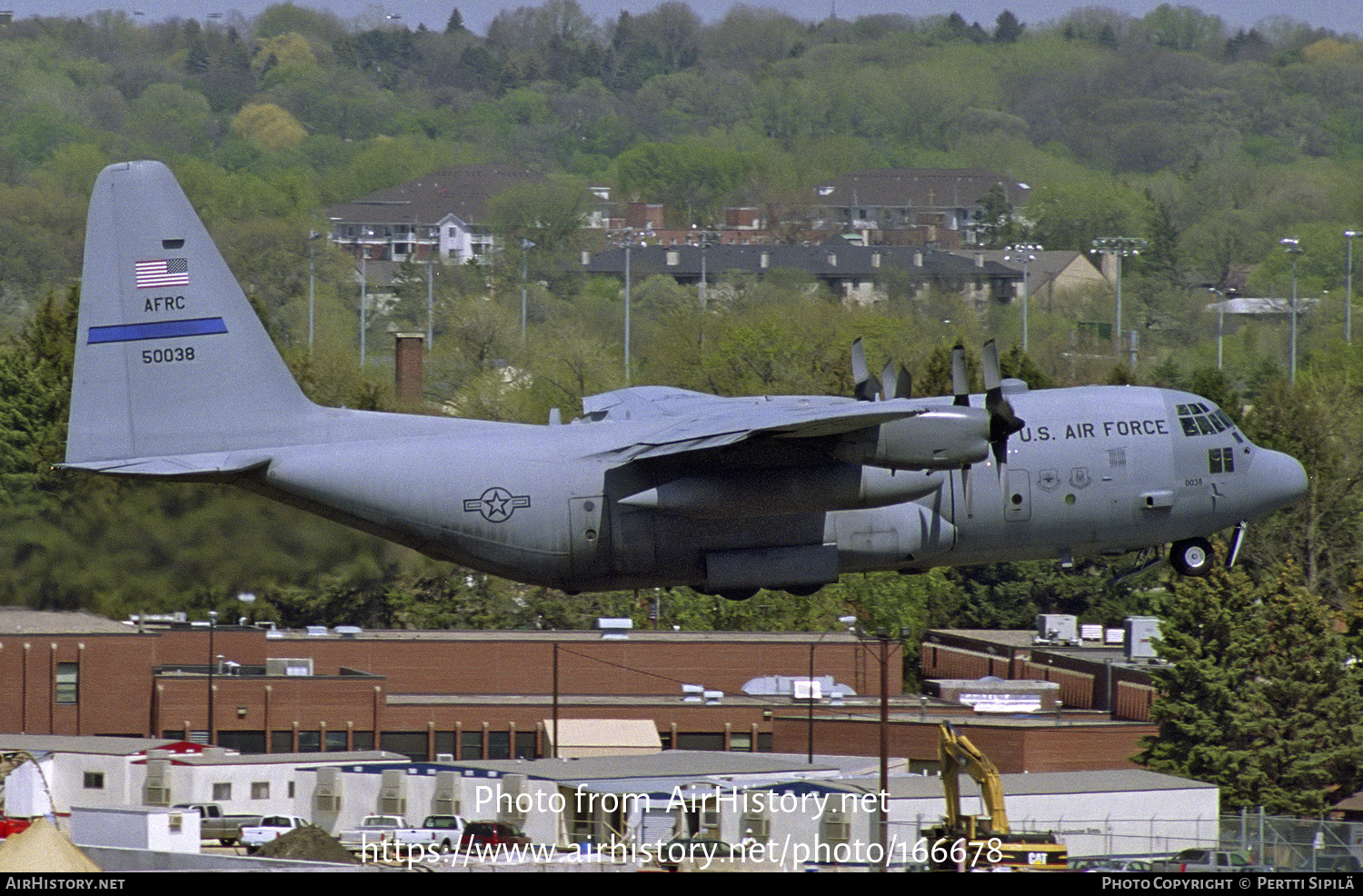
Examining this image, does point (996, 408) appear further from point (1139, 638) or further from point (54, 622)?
point (1139, 638)

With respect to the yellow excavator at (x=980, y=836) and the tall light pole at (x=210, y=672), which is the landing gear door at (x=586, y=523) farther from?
the tall light pole at (x=210, y=672)

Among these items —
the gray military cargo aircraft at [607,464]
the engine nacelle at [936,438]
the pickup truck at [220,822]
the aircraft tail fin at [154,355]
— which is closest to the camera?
the engine nacelle at [936,438]

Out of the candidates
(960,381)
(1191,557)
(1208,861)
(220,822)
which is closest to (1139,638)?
(1208,861)

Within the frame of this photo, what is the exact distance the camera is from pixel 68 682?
6450 cm

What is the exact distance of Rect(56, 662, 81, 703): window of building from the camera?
64250 millimetres

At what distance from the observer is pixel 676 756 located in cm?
5691

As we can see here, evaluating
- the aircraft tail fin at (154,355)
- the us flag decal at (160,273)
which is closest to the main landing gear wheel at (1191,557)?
the aircraft tail fin at (154,355)

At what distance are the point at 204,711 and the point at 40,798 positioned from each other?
16.4m

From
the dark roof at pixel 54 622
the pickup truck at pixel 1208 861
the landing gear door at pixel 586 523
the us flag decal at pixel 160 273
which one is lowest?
the pickup truck at pixel 1208 861

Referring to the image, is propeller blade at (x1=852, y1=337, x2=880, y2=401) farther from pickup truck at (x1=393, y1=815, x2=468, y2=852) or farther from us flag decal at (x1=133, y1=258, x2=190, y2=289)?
pickup truck at (x1=393, y1=815, x2=468, y2=852)

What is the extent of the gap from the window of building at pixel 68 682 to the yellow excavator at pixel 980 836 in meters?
26.7

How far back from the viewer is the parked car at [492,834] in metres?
48.6

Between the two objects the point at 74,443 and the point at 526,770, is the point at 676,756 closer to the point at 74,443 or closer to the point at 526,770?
the point at 526,770
